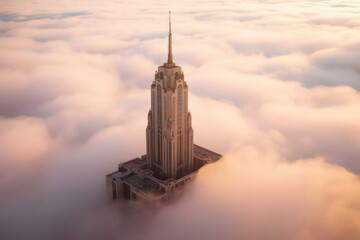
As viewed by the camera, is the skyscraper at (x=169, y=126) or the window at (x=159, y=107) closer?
the skyscraper at (x=169, y=126)

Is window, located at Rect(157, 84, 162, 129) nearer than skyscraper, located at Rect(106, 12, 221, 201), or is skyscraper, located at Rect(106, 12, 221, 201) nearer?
skyscraper, located at Rect(106, 12, 221, 201)

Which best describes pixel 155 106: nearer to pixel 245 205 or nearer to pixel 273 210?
pixel 245 205

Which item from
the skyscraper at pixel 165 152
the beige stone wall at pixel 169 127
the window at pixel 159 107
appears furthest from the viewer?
the window at pixel 159 107

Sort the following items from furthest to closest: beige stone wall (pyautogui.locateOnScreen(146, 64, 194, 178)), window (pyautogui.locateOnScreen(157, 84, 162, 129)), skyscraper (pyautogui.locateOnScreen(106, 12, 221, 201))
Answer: window (pyautogui.locateOnScreen(157, 84, 162, 129)) < skyscraper (pyautogui.locateOnScreen(106, 12, 221, 201)) < beige stone wall (pyautogui.locateOnScreen(146, 64, 194, 178))

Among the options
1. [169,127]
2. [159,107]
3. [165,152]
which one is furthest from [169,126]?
[165,152]

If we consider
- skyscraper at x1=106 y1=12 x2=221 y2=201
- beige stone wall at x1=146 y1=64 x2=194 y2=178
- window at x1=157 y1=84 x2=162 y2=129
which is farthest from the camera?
window at x1=157 y1=84 x2=162 y2=129

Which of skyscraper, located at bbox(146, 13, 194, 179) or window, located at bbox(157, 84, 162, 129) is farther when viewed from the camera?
window, located at bbox(157, 84, 162, 129)

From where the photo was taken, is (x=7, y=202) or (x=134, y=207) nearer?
(x=134, y=207)

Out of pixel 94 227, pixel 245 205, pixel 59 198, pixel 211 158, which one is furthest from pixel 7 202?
pixel 245 205
